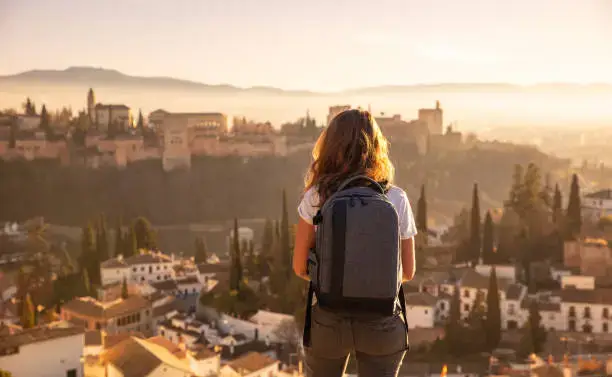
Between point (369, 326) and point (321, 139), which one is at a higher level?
point (321, 139)

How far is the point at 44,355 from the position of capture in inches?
364

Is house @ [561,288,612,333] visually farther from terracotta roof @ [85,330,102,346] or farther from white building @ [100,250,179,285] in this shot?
white building @ [100,250,179,285]

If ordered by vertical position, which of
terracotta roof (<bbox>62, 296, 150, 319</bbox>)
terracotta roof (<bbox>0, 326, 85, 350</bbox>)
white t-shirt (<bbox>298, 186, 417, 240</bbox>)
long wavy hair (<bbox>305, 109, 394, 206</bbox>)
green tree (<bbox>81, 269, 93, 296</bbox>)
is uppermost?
long wavy hair (<bbox>305, 109, 394, 206</bbox>)

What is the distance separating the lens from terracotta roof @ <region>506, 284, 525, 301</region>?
13234 millimetres

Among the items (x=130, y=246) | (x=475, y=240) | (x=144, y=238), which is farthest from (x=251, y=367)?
(x=144, y=238)

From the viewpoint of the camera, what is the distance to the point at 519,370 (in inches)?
388

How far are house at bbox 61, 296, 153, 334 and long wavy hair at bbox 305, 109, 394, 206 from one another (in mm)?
12829

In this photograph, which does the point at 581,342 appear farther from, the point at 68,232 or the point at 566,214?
the point at 68,232

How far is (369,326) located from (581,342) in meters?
11.6

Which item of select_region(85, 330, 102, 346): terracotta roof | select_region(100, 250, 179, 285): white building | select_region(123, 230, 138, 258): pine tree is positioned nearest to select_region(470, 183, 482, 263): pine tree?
select_region(100, 250, 179, 285): white building

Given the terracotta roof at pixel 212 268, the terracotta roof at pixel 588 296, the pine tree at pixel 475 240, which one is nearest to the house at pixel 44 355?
the terracotta roof at pixel 588 296

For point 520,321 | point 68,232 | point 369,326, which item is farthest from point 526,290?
point 68,232

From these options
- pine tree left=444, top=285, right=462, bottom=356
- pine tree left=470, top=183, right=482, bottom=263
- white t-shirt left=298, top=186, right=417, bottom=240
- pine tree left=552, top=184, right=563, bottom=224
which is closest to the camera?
white t-shirt left=298, top=186, right=417, bottom=240

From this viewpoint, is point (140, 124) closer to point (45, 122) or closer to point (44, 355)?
point (45, 122)
